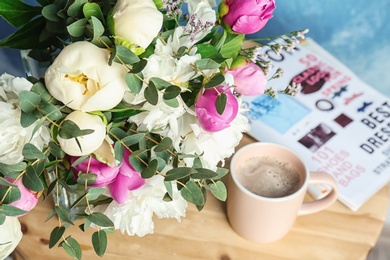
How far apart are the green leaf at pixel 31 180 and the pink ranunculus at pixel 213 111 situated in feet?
0.52

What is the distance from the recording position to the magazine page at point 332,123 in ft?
3.06

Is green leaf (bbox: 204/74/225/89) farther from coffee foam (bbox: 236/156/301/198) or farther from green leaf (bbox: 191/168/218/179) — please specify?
coffee foam (bbox: 236/156/301/198)

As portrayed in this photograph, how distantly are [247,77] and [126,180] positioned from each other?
157 millimetres

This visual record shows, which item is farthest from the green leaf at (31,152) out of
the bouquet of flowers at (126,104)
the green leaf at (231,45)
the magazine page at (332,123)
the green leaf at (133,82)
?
the magazine page at (332,123)

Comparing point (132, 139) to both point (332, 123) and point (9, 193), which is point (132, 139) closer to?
point (9, 193)

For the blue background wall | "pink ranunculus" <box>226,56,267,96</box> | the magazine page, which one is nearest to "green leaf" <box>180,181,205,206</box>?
"pink ranunculus" <box>226,56,267,96</box>

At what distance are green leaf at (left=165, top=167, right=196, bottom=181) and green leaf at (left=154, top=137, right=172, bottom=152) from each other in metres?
0.03

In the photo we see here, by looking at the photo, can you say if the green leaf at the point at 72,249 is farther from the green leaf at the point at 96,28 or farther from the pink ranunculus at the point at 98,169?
the green leaf at the point at 96,28

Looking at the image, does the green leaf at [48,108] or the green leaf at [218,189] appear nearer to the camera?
the green leaf at [48,108]

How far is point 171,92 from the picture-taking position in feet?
1.74

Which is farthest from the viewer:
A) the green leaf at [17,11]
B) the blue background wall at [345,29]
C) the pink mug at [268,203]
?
the blue background wall at [345,29]

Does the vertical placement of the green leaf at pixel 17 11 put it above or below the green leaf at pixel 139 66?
below

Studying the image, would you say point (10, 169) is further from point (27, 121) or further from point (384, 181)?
point (384, 181)

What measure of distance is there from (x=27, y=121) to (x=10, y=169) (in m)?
0.06
